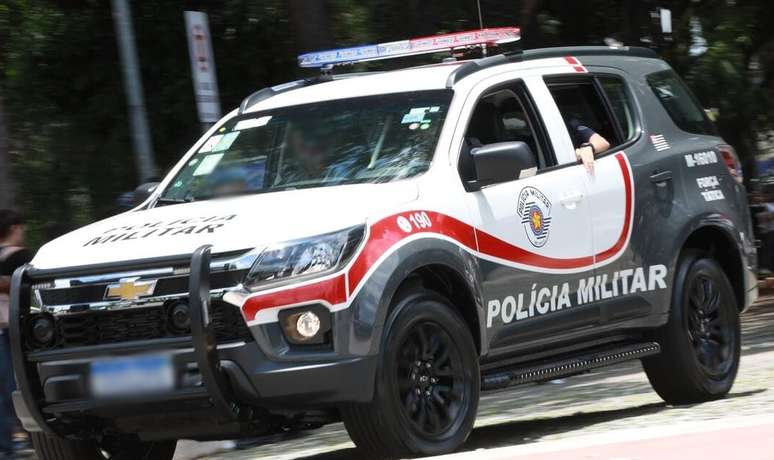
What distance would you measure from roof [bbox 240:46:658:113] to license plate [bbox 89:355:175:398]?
6.65ft

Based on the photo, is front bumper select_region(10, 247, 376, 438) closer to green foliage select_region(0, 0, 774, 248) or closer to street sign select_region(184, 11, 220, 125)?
street sign select_region(184, 11, 220, 125)

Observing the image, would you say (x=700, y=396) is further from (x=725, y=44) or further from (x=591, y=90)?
(x=725, y=44)

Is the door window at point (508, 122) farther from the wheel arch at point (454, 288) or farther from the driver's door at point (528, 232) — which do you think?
the wheel arch at point (454, 288)

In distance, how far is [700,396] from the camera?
338 inches

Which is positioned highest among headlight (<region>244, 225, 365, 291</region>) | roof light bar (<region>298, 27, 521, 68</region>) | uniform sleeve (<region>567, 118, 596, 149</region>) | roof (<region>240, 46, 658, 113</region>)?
roof light bar (<region>298, 27, 521, 68</region>)

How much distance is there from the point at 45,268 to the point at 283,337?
114 cm

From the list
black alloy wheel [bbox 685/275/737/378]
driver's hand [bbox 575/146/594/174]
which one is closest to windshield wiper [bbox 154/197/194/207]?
driver's hand [bbox 575/146/594/174]

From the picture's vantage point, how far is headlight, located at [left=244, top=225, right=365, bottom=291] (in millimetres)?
5887

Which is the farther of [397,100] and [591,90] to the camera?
[591,90]

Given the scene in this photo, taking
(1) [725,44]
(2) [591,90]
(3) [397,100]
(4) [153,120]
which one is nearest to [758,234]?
(1) [725,44]

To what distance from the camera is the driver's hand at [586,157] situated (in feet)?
25.0

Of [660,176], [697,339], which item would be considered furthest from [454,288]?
[697,339]

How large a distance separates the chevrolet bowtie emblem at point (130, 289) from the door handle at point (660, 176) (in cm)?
329

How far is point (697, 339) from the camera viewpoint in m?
8.59
